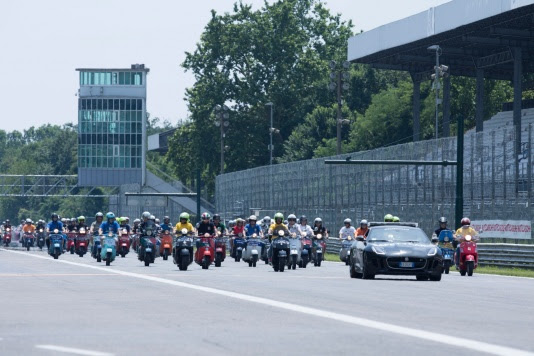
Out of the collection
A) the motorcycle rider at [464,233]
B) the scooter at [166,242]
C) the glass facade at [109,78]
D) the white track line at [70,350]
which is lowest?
the white track line at [70,350]

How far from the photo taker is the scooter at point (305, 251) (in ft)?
140

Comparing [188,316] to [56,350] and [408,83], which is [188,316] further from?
[408,83]

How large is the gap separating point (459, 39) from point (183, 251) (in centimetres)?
3852

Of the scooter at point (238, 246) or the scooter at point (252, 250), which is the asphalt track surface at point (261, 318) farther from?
the scooter at point (238, 246)

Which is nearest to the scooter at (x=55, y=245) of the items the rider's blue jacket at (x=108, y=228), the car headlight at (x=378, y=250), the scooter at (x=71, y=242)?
the scooter at (x=71, y=242)

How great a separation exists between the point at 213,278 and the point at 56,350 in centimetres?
1846

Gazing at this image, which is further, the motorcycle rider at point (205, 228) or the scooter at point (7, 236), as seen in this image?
the scooter at point (7, 236)

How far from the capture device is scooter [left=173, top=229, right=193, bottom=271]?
3731 centimetres

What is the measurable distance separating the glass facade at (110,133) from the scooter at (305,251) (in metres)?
95.2

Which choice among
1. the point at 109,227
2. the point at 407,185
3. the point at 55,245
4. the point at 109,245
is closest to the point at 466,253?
the point at 109,245

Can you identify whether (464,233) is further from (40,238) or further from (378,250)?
(40,238)

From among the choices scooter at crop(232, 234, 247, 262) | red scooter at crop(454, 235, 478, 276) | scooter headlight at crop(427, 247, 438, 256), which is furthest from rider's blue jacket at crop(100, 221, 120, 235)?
scooter headlight at crop(427, 247, 438, 256)

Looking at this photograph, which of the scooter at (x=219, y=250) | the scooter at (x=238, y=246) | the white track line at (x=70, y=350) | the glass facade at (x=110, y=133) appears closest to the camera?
the white track line at (x=70, y=350)

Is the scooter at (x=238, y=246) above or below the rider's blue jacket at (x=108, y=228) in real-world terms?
below
